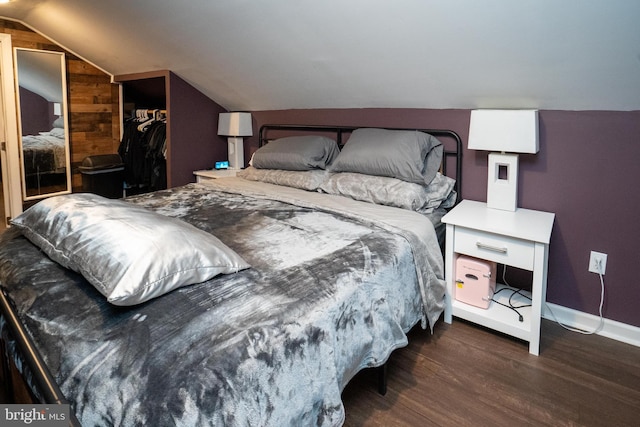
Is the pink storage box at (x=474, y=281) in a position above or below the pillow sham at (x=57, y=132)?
below

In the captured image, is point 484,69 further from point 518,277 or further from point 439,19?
point 518,277

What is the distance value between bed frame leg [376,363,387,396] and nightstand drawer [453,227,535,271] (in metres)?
0.90

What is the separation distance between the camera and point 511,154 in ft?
8.45

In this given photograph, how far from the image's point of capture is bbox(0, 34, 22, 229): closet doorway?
13.8 ft

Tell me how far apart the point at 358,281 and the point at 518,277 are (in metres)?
1.58

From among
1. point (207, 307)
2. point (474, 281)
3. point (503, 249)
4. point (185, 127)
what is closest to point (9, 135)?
point (185, 127)

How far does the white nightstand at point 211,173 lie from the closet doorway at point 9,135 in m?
1.90

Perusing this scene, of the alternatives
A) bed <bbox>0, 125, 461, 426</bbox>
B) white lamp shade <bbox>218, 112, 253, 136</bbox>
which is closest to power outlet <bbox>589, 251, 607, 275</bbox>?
bed <bbox>0, 125, 461, 426</bbox>

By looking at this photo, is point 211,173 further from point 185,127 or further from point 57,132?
point 57,132

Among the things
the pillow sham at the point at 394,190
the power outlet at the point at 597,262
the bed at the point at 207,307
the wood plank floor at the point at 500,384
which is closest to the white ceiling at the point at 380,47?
the pillow sham at the point at 394,190

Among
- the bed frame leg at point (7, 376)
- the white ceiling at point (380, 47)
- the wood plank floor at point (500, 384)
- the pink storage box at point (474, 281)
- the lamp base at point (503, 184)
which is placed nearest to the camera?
the bed frame leg at point (7, 376)

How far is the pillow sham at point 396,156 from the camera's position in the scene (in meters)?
2.71

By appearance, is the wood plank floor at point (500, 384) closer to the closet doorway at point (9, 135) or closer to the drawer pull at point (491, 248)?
the drawer pull at point (491, 248)

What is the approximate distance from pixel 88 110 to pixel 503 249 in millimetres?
4746
